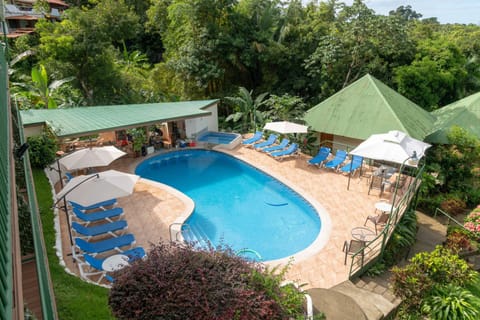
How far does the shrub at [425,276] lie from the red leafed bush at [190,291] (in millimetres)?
5353

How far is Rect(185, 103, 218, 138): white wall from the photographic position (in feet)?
70.9

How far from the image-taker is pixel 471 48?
31172 mm

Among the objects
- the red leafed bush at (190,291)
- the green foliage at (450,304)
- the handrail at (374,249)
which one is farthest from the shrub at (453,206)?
the red leafed bush at (190,291)


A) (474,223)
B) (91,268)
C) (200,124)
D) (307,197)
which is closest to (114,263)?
(91,268)

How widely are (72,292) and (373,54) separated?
25.7 metres

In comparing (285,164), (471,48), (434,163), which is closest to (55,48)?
(285,164)

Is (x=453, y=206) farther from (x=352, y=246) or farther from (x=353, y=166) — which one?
(x=352, y=246)

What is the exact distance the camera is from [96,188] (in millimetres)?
10805

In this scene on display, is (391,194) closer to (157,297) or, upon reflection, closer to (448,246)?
(448,246)

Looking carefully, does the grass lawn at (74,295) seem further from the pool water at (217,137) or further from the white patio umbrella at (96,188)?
the pool water at (217,137)

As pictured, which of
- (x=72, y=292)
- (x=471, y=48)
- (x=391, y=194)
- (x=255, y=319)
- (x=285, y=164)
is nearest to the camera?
(x=255, y=319)

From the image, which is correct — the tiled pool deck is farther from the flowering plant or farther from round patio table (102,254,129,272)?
the flowering plant

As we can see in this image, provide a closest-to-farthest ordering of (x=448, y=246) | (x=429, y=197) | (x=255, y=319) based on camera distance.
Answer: (x=255, y=319) < (x=448, y=246) < (x=429, y=197)

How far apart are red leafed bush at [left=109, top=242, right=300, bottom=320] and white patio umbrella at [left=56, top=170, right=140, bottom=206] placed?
5.46 meters
